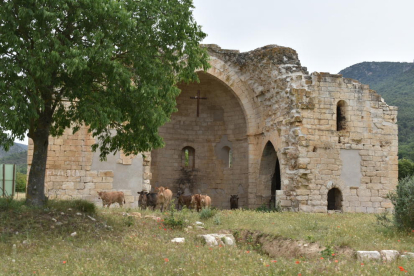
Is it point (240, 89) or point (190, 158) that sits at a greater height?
point (240, 89)

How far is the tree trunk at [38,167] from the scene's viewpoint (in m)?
10.0

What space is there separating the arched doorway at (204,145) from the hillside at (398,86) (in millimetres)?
20998

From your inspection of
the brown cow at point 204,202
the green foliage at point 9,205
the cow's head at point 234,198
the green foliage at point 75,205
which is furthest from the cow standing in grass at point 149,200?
the cow's head at point 234,198

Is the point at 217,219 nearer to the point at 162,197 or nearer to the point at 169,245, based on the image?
the point at 162,197

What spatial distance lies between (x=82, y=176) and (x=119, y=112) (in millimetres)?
7336

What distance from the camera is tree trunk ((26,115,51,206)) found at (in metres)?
10.0

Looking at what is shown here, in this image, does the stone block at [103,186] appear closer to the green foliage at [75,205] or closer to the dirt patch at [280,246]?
the green foliage at [75,205]

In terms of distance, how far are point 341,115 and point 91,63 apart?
1066 cm

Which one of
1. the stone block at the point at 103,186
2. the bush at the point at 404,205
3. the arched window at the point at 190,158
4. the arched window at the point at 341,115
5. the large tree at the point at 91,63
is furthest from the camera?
the arched window at the point at 190,158

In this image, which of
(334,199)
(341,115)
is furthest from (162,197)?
(341,115)

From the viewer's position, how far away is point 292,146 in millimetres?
16094

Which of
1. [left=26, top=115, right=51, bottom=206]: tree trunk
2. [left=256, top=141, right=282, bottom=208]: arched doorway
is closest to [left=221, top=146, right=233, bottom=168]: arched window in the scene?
[left=256, top=141, right=282, bottom=208]: arched doorway

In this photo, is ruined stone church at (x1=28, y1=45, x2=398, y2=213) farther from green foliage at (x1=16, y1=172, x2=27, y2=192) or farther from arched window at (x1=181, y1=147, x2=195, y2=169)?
green foliage at (x1=16, y1=172, x2=27, y2=192)

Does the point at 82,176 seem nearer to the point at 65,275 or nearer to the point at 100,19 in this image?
the point at 100,19
